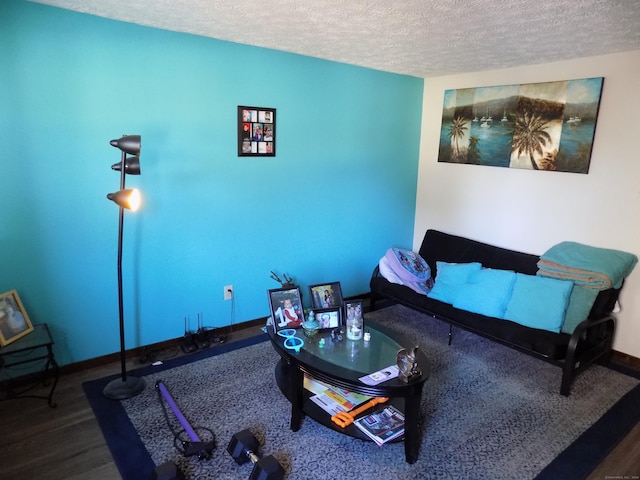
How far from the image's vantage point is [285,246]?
3.58m

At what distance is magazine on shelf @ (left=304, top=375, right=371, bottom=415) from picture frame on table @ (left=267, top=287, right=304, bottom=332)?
370 millimetres

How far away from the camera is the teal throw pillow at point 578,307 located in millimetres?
2801

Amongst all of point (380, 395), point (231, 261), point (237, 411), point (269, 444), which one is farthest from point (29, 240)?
point (380, 395)

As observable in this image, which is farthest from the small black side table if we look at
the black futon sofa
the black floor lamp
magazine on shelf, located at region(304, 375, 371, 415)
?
the black futon sofa

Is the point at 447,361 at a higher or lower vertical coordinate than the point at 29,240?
lower

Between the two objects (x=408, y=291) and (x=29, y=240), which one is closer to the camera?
(x=29, y=240)

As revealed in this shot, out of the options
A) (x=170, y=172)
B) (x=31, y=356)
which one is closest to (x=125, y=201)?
(x=170, y=172)

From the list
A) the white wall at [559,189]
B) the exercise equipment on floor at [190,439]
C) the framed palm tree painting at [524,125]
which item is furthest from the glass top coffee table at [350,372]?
the framed palm tree painting at [524,125]

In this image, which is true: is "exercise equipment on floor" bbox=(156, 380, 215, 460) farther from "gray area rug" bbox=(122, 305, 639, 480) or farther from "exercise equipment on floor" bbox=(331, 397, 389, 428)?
"exercise equipment on floor" bbox=(331, 397, 389, 428)

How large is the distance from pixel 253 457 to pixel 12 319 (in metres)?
1.67

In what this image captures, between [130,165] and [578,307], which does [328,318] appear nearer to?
[130,165]

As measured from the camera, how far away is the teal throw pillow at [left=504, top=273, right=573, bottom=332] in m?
2.82

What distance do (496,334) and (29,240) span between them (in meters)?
3.12

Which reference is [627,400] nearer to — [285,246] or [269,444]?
[269,444]
